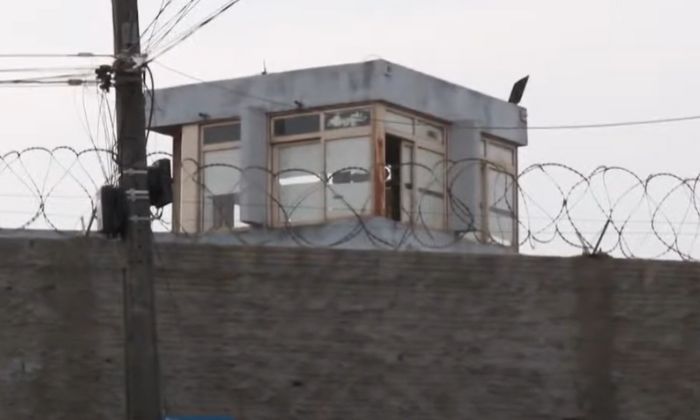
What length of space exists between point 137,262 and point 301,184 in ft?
37.8

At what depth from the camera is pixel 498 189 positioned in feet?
90.5

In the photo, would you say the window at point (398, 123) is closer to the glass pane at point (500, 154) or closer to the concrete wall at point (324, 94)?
the concrete wall at point (324, 94)

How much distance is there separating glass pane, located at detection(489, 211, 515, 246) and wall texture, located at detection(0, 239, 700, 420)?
33.1 feet

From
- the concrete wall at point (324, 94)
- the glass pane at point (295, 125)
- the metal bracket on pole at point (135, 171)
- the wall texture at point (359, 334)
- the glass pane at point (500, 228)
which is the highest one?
the concrete wall at point (324, 94)

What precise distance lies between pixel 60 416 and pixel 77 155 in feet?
7.51

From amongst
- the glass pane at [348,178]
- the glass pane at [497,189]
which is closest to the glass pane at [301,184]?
the glass pane at [348,178]

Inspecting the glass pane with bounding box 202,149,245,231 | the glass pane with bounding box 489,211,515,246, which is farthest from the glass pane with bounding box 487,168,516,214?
the glass pane with bounding box 202,149,245,231

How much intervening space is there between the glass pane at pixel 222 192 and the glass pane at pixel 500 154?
4044 millimetres

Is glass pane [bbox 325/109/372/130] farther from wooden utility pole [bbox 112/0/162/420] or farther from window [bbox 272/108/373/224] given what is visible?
wooden utility pole [bbox 112/0/162/420]

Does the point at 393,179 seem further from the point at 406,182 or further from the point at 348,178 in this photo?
the point at 348,178

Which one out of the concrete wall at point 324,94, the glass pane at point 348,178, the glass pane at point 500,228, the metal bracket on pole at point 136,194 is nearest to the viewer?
the metal bracket on pole at point 136,194

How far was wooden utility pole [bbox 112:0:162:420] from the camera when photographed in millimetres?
13727

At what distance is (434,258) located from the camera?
16.5m

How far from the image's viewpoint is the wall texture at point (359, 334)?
1543 cm
